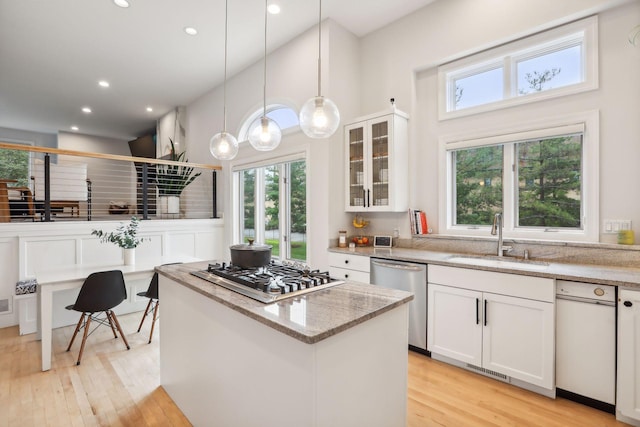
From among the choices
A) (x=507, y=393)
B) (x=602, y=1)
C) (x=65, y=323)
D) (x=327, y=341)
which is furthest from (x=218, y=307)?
(x=602, y=1)

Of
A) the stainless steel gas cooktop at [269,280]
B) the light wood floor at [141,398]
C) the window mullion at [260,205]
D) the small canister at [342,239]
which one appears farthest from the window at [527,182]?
the window mullion at [260,205]

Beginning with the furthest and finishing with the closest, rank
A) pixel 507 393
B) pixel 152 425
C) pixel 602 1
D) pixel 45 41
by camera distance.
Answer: pixel 45 41 → pixel 602 1 → pixel 507 393 → pixel 152 425

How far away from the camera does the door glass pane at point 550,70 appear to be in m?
2.70

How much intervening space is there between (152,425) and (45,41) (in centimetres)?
484

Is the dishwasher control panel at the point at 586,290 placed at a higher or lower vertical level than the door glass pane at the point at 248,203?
lower

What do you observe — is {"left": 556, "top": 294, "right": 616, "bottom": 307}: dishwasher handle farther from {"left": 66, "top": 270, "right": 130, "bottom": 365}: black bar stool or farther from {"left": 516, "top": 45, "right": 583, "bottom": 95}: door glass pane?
{"left": 66, "top": 270, "right": 130, "bottom": 365}: black bar stool

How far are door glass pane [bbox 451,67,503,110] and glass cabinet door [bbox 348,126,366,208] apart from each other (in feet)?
3.46

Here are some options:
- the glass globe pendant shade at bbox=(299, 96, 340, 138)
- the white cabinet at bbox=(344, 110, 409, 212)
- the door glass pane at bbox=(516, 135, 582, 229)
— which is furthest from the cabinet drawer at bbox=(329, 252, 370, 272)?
the glass globe pendant shade at bbox=(299, 96, 340, 138)

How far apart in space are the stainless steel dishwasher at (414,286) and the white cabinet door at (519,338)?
51cm

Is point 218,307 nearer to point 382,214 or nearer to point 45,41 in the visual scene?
point 382,214

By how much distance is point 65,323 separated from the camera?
3.69 metres

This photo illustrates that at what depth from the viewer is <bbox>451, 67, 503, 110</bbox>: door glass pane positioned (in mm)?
3129

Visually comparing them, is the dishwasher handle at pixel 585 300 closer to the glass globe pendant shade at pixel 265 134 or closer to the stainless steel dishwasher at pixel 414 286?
the stainless steel dishwasher at pixel 414 286

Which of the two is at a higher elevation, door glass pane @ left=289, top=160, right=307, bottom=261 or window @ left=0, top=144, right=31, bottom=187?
window @ left=0, top=144, right=31, bottom=187
